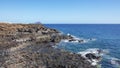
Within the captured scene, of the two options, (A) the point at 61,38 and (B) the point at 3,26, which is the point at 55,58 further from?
(B) the point at 3,26

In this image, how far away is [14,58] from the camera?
44.8 metres

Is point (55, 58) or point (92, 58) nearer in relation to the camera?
point (55, 58)

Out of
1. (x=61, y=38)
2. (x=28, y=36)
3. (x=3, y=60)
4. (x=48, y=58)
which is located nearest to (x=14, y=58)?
(x=3, y=60)

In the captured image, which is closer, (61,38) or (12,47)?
(12,47)

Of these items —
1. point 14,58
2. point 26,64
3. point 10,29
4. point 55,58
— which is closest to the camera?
point 26,64

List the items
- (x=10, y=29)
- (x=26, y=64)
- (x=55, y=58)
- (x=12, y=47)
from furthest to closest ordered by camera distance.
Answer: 1. (x=10, y=29)
2. (x=12, y=47)
3. (x=55, y=58)
4. (x=26, y=64)

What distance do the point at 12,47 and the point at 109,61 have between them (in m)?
24.7

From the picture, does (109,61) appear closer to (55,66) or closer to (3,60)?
(55,66)

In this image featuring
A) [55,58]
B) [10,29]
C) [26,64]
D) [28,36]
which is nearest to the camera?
[26,64]

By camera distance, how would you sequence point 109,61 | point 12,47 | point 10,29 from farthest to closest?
point 10,29
point 12,47
point 109,61

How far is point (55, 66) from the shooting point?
1673 inches

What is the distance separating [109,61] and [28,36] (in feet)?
118

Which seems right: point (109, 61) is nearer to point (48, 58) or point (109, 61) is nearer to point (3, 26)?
point (48, 58)

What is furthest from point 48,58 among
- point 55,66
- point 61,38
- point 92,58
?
point 61,38
